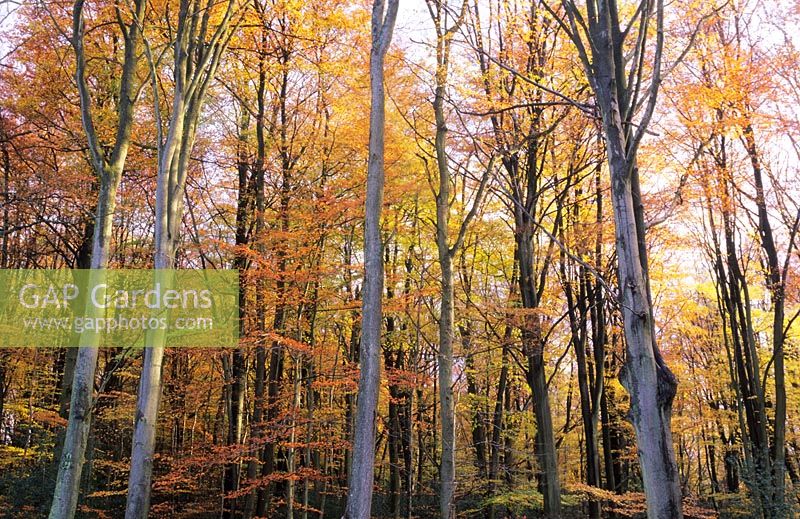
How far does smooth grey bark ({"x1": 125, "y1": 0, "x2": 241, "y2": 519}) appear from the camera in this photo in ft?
21.1

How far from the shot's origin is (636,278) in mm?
3367

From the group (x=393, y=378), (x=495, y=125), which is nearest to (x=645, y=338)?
(x=495, y=125)

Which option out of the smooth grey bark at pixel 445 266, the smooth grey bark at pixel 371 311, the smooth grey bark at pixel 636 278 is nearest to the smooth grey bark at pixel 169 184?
the smooth grey bark at pixel 371 311

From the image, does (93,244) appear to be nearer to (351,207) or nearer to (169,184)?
(169,184)

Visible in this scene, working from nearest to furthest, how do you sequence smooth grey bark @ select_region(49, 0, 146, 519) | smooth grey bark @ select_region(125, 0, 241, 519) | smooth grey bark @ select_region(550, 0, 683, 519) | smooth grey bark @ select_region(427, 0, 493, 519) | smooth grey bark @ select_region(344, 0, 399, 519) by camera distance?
1. smooth grey bark @ select_region(550, 0, 683, 519)
2. smooth grey bark @ select_region(344, 0, 399, 519)
3. smooth grey bark @ select_region(49, 0, 146, 519)
4. smooth grey bark @ select_region(125, 0, 241, 519)
5. smooth grey bark @ select_region(427, 0, 493, 519)

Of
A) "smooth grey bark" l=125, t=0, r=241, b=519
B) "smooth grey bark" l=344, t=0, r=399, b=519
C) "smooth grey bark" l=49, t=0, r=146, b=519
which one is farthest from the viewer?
"smooth grey bark" l=125, t=0, r=241, b=519

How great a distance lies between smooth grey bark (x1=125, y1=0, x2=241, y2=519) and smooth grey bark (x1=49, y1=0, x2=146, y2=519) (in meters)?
0.54

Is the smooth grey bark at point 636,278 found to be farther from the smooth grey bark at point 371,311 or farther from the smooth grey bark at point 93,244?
the smooth grey bark at point 93,244

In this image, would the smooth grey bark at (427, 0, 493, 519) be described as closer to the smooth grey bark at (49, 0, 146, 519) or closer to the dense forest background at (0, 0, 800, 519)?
the dense forest background at (0, 0, 800, 519)

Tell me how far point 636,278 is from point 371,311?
8.41 ft

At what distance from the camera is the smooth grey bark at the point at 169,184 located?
21.1 ft

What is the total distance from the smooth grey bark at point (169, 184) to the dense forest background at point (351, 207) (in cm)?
3

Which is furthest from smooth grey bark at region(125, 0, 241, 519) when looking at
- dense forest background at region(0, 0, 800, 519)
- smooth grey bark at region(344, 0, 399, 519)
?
smooth grey bark at region(344, 0, 399, 519)

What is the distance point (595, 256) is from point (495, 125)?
3700mm
